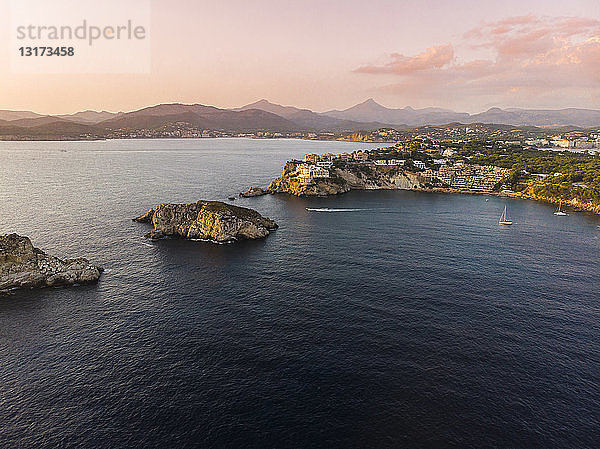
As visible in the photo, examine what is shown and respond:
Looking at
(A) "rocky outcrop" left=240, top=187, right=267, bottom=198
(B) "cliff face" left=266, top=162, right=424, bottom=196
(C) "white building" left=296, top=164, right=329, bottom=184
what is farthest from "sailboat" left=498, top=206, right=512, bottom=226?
(A) "rocky outcrop" left=240, top=187, right=267, bottom=198

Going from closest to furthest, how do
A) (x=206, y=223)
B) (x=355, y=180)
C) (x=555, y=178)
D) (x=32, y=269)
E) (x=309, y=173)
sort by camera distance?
1. (x=32, y=269)
2. (x=206, y=223)
3. (x=555, y=178)
4. (x=309, y=173)
5. (x=355, y=180)

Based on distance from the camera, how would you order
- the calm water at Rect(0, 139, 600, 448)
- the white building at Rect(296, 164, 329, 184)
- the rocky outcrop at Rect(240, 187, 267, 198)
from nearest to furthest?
the calm water at Rect(0, 139, 600, 448) < the rocky outcrop at Rect(240, 187, 267, 198) < the white building at Rect(296, 164, 329, 184)

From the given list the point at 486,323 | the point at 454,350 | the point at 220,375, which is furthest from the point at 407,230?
the point at 220,375

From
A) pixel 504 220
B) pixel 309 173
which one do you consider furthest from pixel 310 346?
pixel 309 173

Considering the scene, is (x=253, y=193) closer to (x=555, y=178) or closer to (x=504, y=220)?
(x=504, y=220)

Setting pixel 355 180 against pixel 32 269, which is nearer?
pixel 32 269

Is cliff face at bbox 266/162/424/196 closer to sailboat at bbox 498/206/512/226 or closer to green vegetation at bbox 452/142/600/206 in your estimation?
green vegetation at bbox 452/142/600/206

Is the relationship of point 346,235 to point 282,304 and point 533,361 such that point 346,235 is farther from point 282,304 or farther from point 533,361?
point 533,361

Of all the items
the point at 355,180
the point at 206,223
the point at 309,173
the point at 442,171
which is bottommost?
the point at 206,223
